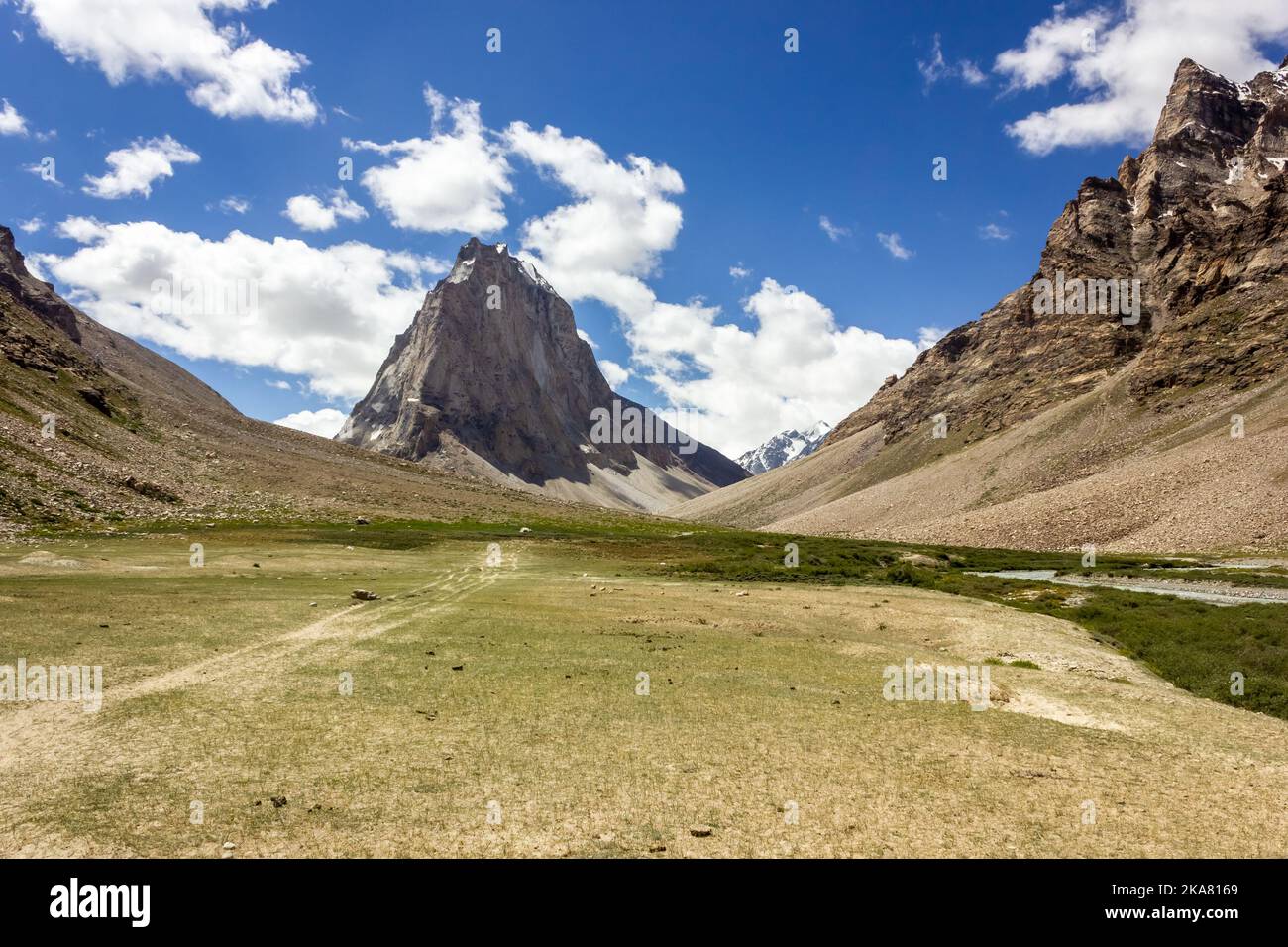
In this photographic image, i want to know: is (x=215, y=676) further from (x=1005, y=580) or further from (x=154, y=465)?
(x=154, y=465)

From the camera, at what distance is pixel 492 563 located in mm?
64312

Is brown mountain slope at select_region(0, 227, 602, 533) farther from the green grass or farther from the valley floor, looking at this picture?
the valley floor

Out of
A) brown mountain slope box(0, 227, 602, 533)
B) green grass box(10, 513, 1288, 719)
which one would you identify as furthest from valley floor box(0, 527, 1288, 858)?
brown mountain slope box(0, 227, 602, 533)

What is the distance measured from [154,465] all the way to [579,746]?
129m

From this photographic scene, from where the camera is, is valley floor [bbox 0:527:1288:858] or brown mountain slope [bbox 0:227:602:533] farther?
brown mountain slope [bbox 0:227:602:533]

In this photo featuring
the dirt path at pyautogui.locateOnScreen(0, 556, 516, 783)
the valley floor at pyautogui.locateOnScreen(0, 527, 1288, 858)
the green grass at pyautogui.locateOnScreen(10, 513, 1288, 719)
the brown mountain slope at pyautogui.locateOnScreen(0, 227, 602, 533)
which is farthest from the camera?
the brown mountain slope at pyautogui.locateOnScreen(0, 227, 602, 533)

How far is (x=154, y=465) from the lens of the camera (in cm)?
11400

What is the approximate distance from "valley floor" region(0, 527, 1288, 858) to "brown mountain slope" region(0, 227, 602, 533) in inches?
2217

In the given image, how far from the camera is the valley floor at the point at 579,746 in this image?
1045cm

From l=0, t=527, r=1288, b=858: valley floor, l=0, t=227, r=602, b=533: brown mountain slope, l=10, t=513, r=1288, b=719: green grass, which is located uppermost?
l=0, t=227, r=602, b=533: brown mountain slope

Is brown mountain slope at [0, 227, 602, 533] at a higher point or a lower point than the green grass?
higher

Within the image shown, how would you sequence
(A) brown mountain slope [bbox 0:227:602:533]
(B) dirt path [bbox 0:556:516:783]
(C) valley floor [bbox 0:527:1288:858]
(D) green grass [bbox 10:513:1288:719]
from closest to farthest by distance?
1. (C) valley floor [bbox 0:527:1288:858]
2. (B) dirt path [bbox 0:556:516:783]
3. (D) green grass [bbox 10:513:1288:719]
4. (A) brown mountain slope [bbox 0:227:602:533]

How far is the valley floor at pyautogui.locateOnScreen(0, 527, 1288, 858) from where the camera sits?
10445 mm
